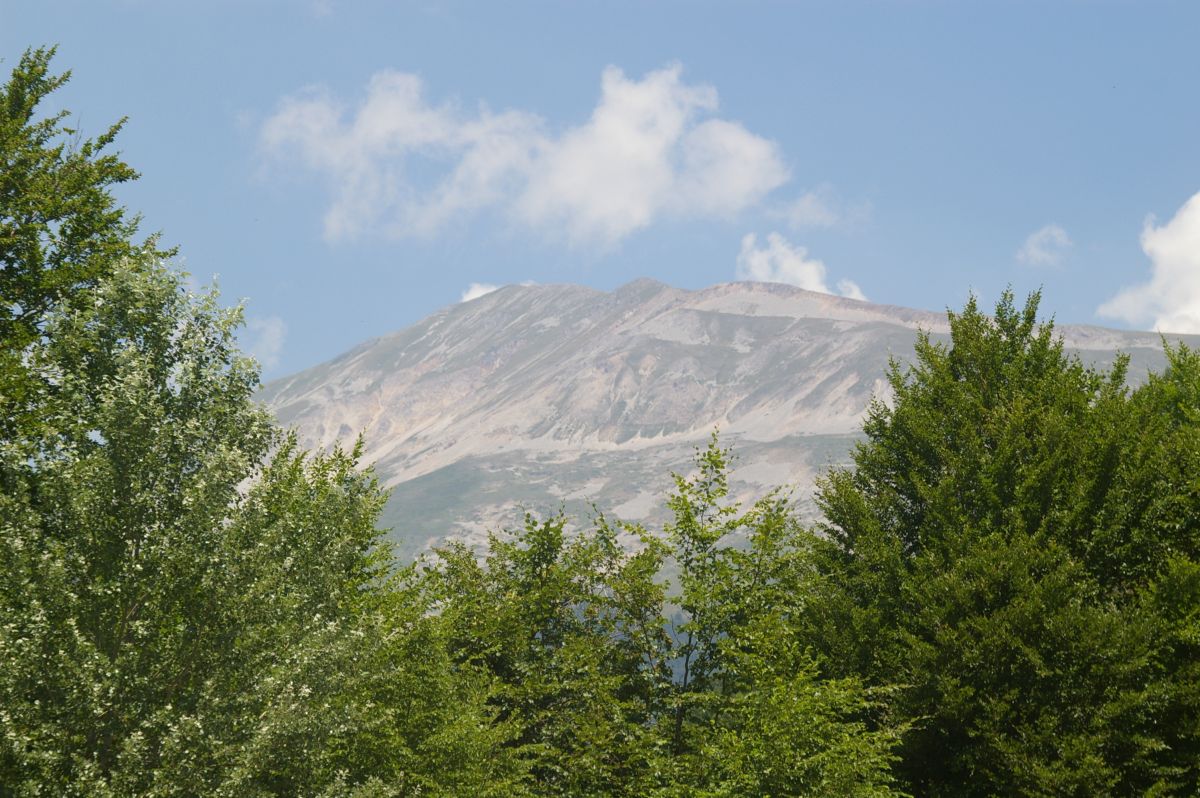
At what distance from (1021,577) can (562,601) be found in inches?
761

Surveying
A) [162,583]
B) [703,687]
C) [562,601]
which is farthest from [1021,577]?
[162,583]

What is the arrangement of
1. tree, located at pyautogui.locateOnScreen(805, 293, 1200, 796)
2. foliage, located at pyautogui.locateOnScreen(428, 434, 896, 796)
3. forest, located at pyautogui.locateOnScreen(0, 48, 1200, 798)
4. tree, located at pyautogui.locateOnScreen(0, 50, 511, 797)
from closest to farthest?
tree, located at pyautogui.locateOnScreen(0, 50, 511, 797) < forest, located at pyautogui.locateOnScreen(0, 48, 1200, 798) < foliage, located at pyautogui.locateOnScreen(428, 434, 896, 796) < tree, located at pyautogui.locateOnScreen(805, 293, 1200, 796)

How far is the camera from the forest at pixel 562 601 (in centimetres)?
1570

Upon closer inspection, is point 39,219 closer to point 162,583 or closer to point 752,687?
point 162,583

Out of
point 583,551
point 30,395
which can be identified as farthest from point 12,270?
point 583,551

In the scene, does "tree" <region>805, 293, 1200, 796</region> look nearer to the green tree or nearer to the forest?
the forest

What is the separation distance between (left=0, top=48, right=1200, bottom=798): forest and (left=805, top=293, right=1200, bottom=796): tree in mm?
121

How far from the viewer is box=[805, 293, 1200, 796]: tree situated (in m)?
21.9

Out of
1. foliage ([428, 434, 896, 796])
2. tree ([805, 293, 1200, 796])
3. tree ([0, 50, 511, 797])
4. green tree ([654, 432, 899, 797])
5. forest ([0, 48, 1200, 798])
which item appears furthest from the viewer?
tree ([805, 293, 1200, 796])

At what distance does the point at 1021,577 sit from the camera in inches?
958

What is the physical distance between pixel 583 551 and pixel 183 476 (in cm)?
2411

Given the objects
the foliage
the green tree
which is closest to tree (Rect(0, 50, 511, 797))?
the foliage

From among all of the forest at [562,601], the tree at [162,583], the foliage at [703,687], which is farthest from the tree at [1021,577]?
the tree at [162,583]

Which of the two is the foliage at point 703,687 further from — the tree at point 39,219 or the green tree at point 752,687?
the tree at point 39,219
